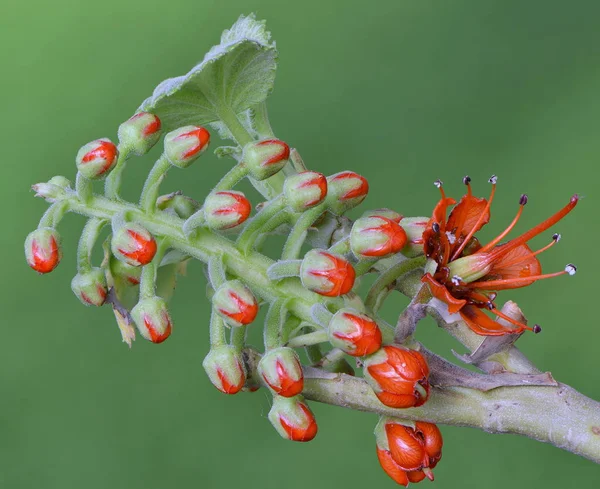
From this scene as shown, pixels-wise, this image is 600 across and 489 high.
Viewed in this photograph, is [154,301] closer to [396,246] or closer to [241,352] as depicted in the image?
[241,352]

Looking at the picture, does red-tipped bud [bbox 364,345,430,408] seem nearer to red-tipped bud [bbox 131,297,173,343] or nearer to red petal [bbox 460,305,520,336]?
red petal [bbox 460,305,520,336]

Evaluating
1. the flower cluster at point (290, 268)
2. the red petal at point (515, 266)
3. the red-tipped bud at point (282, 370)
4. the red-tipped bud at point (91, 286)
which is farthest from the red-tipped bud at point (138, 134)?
the red petal at point (515, 266)

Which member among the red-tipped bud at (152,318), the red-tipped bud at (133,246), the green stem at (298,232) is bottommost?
the green stem at (298,232)

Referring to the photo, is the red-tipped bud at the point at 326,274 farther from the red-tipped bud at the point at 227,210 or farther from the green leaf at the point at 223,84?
the green leaf at the point at 223,84

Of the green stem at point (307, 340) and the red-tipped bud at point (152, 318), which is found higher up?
the red-tipped bud at point (152, 318)

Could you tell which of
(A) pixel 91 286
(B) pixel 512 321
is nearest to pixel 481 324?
(B) pixel 512 321
